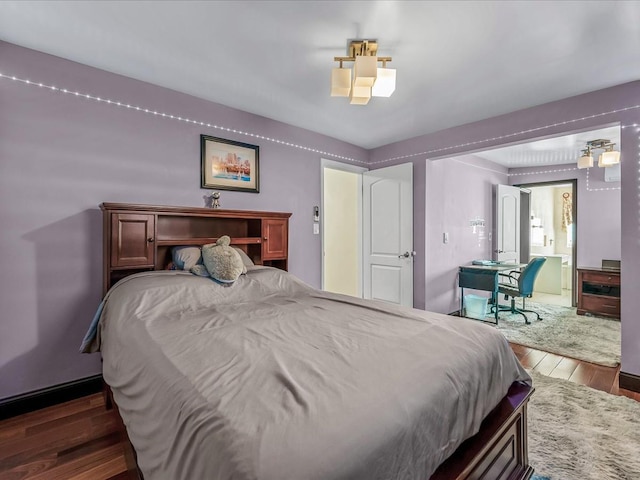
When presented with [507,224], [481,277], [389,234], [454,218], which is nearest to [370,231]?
[389,234]

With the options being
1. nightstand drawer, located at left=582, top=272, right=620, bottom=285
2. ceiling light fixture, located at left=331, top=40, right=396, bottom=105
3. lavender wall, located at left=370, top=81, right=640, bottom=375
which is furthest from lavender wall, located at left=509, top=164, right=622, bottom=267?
ceiling light fixture, located at left=331, top=40, right=396, bottom=105

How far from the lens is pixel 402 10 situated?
5.67 ft

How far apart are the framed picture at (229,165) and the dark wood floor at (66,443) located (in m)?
1.94

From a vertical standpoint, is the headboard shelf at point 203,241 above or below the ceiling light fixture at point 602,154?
below

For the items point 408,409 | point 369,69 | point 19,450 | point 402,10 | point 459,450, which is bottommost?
point 19,450

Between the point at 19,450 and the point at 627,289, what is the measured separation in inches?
173

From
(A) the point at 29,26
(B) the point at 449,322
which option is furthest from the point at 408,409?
(A) the point at 29,26

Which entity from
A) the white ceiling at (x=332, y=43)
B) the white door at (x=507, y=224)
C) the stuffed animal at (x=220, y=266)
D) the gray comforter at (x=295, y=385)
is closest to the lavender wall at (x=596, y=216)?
the white door at (x=507, y=224)

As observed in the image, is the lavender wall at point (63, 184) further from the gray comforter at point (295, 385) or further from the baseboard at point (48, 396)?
the gray comforter at point (295, 385)

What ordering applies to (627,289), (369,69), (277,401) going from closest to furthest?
(277,401) → (369,69) → (627,289)

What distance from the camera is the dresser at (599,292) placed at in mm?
4344

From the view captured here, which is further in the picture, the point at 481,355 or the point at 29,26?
the point at 29,26

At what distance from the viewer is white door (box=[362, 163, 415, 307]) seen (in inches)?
157

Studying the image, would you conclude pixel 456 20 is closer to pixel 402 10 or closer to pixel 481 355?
pixel 402 10
